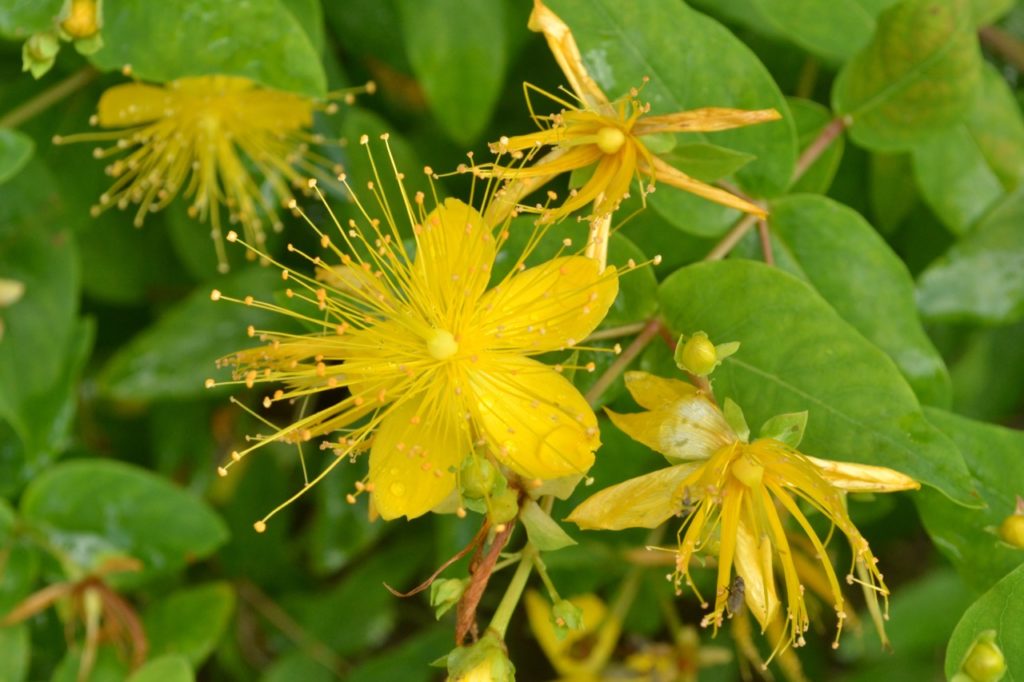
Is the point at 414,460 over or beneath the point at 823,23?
beneath

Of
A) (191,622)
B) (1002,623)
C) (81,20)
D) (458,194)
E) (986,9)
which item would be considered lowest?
(191,622)

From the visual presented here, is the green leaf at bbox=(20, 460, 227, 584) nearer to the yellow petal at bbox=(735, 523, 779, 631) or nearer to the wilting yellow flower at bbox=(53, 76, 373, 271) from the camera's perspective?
the wilting yellow flower at bbox=(53, 76, 373, 271)

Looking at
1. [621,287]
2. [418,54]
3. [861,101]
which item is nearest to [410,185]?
[418,54]

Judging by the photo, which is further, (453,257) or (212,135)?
(212,135)

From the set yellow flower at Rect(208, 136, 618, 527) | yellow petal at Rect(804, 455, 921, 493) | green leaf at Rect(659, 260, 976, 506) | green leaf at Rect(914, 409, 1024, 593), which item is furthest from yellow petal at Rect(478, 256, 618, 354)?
green leaf at Rect(914, 409, 1024, 593)

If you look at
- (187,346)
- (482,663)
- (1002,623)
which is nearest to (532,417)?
(482,663)

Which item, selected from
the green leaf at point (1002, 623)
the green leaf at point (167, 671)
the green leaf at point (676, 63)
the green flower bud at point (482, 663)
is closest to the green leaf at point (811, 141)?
the green leaf at point (676, 63)

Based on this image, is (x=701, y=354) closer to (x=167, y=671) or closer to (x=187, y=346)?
(x=167, y=671)

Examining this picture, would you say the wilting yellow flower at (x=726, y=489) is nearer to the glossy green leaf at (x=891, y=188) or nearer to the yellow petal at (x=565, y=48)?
the yellow petal at (x=565, y=48)
